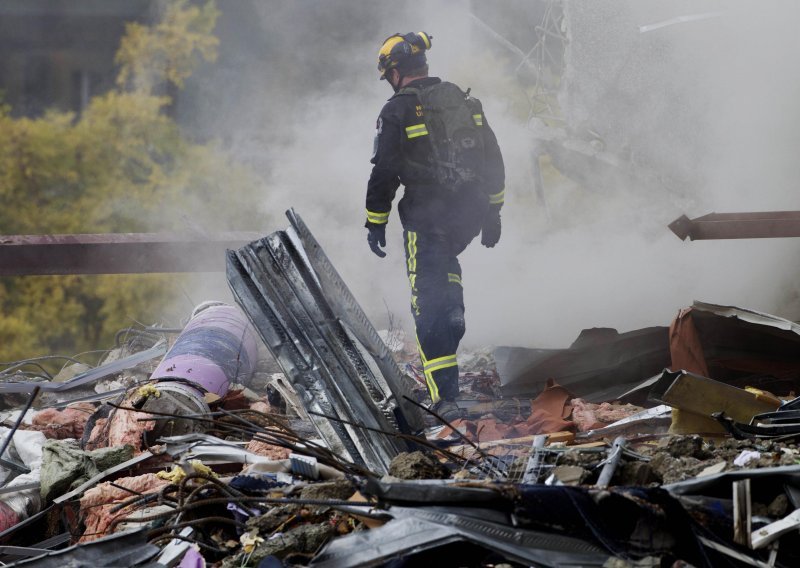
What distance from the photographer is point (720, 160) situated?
9.56m

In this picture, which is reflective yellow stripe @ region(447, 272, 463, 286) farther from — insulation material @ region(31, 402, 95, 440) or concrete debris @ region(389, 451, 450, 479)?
concrete debris @ region(389, 451, 450, 479)

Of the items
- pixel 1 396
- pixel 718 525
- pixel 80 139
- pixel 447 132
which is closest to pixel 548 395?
pixel 447 132

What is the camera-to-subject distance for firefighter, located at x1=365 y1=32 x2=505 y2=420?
5914mm

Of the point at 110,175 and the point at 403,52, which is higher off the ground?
the point at 110,175

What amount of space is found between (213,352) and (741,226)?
3649mm

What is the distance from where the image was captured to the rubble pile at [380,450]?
2441 millimetres

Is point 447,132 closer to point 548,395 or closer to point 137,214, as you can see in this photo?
point 548,395

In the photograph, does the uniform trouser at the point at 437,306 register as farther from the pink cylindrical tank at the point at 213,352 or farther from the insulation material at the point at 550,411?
the pink cylindrical tank at the point at 213,352

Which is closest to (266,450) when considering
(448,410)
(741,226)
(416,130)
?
(448,410)

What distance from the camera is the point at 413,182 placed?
609 cm

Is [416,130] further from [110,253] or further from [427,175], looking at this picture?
[110,253]

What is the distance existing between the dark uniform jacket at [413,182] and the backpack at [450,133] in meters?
0.05

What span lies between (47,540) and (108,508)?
11.4 inches

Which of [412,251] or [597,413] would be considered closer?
[597,413]
